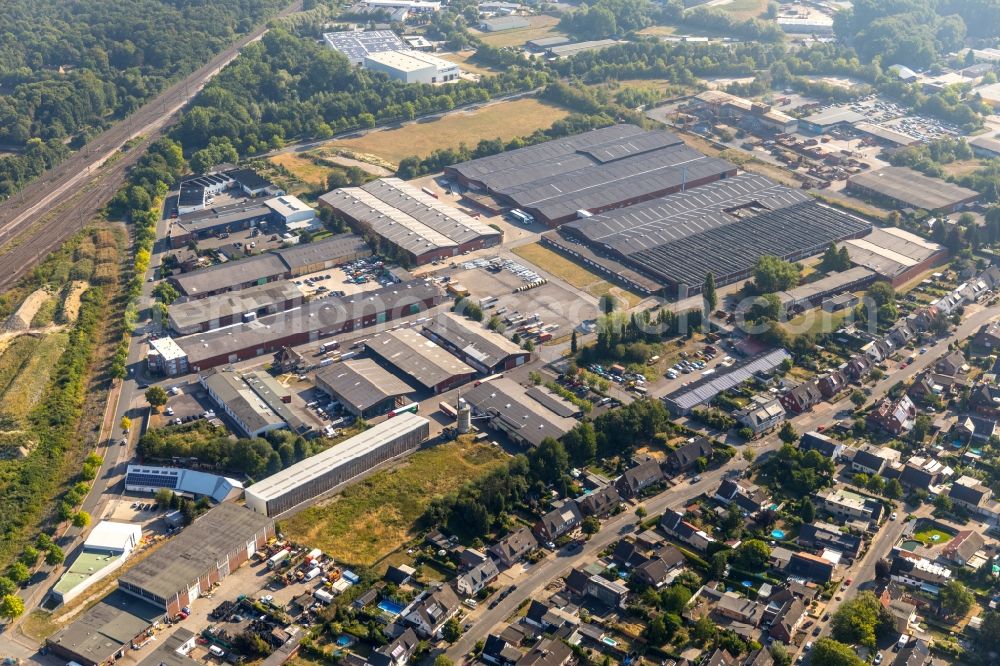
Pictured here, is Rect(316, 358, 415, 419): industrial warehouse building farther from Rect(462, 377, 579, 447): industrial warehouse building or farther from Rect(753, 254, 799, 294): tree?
Rect(753, 254, 799, 294): tree

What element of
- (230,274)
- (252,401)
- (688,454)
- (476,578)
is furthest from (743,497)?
(230,274)

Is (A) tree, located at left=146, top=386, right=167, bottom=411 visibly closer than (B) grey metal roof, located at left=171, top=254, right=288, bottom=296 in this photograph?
Yes

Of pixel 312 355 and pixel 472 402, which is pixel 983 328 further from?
pixel 312 355

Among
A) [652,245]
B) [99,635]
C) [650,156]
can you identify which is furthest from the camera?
[650,156]

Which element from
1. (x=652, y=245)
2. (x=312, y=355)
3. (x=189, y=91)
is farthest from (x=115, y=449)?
(x=189, y=91)

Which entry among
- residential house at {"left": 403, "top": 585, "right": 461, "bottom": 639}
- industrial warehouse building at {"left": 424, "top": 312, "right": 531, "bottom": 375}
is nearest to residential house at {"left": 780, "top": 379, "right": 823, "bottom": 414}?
industrial warehouse building at {"left": 424, "top": 312, "right": 531, "bottom": 375}

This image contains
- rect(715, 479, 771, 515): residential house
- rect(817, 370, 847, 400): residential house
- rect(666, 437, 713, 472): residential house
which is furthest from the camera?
rect(817, 370, 847, 400): residential house
